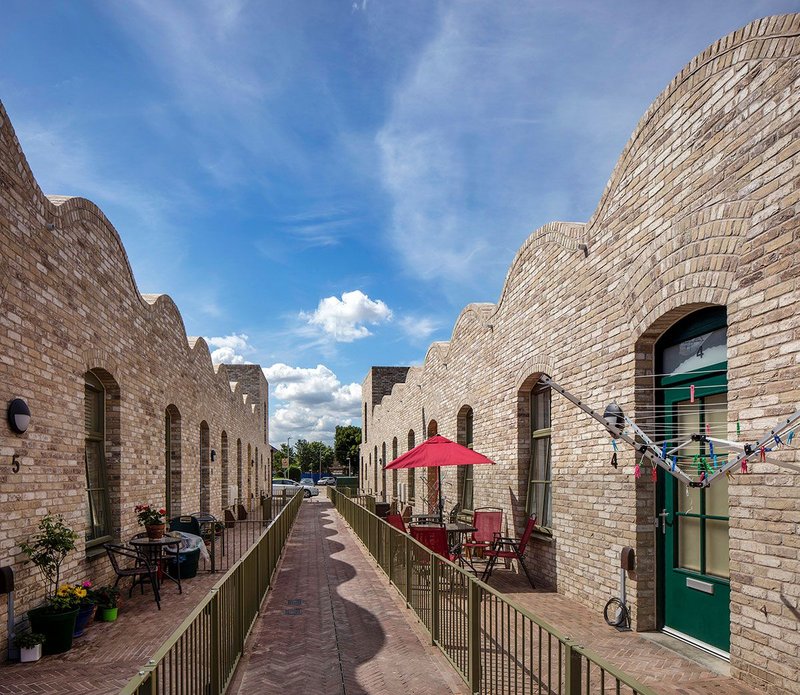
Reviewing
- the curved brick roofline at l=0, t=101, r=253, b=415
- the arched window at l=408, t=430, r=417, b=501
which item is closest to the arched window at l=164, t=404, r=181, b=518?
the curved brick roofline at l=0, t=101, r=253, b=415

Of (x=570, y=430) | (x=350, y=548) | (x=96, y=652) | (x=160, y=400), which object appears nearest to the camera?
(x=96, y=652)

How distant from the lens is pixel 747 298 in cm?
523

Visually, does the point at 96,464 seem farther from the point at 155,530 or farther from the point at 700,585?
the point at 700,585

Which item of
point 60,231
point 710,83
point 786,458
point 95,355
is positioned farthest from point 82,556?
point 710,83

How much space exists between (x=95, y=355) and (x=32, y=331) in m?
1.91

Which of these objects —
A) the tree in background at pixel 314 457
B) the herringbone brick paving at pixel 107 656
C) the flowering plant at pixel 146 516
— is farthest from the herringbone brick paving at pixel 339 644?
the tree in background at pixel 314 457

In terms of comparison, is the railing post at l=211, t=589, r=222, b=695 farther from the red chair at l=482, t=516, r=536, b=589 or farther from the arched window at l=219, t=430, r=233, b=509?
the arched window at l=219, t=430, r=233, b=509

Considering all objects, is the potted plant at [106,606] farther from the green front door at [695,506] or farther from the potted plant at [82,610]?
the green front door at [695,506]

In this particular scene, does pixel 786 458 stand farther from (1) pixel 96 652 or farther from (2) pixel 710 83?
(1) pixel 96 652

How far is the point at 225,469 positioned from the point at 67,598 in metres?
14.5

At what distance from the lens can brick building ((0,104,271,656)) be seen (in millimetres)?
6426

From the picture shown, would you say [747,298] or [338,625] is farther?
[338,625]

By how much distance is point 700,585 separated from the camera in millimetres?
6004

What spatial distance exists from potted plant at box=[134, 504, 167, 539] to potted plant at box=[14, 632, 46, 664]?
10.8 ft
